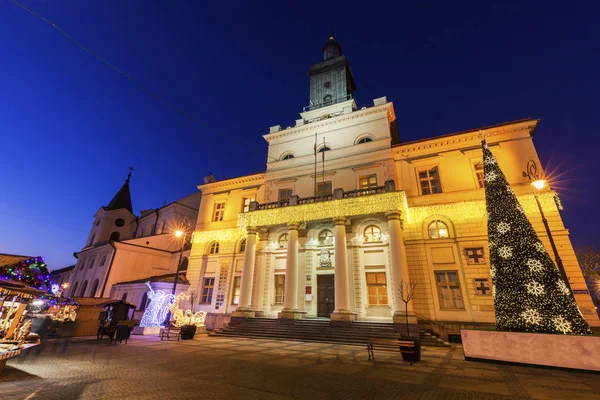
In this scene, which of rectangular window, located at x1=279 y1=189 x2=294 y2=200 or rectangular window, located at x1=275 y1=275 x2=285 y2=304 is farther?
rectangular window, located at x1=279 y1=189 x2=294 y2=200

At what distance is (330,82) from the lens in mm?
30141

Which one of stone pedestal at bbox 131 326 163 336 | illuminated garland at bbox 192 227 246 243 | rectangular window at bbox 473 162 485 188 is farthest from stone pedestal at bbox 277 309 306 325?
rectangular window at bbox 473 162 485 188

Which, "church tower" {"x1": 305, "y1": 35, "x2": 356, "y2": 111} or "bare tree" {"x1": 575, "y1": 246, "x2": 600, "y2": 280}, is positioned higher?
"church tower" {"x1": 305, "y1": 35, "x2": 356, "y2": 111}

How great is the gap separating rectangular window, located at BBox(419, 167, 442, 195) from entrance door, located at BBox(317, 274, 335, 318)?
987 cm

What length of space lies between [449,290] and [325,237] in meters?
8.96

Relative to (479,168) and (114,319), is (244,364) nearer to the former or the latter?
(114,319)

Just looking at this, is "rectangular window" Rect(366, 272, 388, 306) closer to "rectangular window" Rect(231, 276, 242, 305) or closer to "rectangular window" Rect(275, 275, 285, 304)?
"rectangular window" Rect(275, 275, 285, 304)

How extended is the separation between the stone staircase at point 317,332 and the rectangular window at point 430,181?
10163 mm

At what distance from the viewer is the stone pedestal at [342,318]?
15.9 metres

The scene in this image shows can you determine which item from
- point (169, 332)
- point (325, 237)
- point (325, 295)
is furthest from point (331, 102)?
point (169, 332)

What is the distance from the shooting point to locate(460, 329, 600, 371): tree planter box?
318 inches

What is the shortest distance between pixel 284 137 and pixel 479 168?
55.9 ft

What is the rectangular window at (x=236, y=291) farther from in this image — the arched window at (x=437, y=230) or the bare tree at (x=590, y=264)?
the bare tree at (x=590, y=264)

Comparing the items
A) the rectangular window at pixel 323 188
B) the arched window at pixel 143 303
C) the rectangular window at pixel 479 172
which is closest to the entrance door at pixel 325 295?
the rectangular window at pixel 323 188
